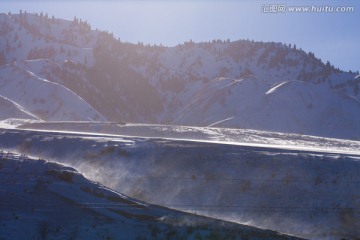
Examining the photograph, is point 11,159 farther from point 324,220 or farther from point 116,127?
point 116,127

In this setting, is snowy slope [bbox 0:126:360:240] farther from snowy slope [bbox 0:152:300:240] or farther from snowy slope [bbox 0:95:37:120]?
snowy slope [bbox 0:95:37:120]

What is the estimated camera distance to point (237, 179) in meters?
32.5

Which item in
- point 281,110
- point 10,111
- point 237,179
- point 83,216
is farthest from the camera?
point 281,110

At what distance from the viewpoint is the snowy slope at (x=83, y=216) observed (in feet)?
77.5

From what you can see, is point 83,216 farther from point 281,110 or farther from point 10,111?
point 281,110

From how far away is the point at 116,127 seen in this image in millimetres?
64625

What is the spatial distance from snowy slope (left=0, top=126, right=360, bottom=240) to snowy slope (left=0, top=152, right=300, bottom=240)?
7.76 feet

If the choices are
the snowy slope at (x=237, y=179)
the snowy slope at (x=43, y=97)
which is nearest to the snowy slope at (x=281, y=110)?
the snowy slope at (x=43, y=97)

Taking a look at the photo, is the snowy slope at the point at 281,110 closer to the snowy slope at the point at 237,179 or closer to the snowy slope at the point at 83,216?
the snowy slope at the point at 237,179

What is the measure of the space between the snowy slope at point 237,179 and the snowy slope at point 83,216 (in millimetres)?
2365

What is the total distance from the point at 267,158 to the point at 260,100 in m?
133

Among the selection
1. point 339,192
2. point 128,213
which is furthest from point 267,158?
point 128,213

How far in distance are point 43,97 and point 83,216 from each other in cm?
14505

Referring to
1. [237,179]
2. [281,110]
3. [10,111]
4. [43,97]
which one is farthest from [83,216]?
[43,97]
